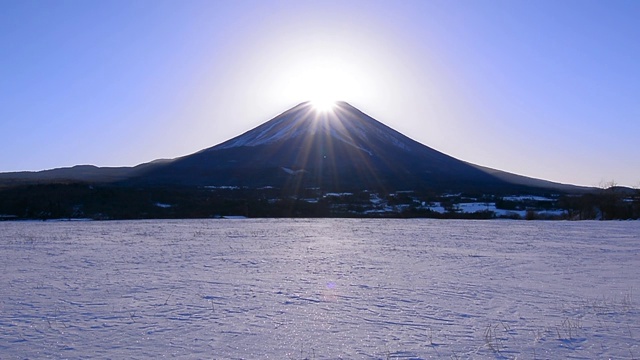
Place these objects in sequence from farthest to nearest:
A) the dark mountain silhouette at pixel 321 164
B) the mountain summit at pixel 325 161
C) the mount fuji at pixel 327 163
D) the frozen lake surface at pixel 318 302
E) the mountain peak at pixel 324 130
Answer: the mountain peak at pixel 324 130
the mountain summit at pixel 325 161
the mount fuji at pixel 327 163
the dark mountain silhouette at pixel 321 164
the frozen lake surface at pixel 318 302

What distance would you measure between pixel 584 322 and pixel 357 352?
3.71 meters

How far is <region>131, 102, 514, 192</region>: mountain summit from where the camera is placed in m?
87.9

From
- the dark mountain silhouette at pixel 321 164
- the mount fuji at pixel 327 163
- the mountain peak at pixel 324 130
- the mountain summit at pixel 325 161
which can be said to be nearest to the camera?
the dark mountain silhouette at pixel 321 164

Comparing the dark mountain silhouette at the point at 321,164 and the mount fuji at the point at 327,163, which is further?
the mount fuji at the point at 327,163

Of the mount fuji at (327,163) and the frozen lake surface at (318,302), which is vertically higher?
the mount fuji at (327,163)

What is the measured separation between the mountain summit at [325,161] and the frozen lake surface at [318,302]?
185 feet

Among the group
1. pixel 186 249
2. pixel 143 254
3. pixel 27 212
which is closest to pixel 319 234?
pixel 186 249

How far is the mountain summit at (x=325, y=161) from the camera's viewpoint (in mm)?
87938

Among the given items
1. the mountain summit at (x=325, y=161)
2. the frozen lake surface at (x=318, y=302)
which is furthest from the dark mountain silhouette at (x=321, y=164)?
the frozen lake surface at (x=318, y=302)

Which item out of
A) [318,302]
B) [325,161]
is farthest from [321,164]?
[318,302]

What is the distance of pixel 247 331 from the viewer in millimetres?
8352

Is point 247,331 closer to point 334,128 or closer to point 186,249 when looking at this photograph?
point 186,249

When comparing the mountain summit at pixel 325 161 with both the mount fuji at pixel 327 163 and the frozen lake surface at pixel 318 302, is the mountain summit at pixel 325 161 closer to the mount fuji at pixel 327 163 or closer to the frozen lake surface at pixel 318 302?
the mount fuji at pixel 327 163

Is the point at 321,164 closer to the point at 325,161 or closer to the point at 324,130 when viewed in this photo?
the point at 325,161
